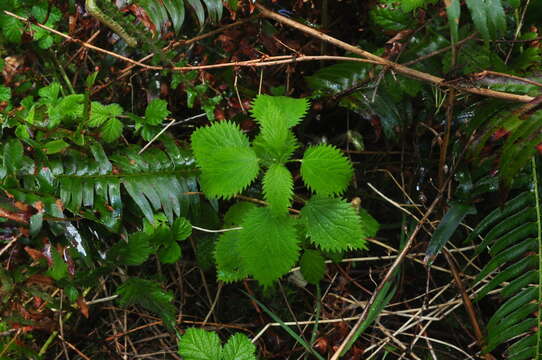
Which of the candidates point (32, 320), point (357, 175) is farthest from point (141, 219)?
point (357, 175)

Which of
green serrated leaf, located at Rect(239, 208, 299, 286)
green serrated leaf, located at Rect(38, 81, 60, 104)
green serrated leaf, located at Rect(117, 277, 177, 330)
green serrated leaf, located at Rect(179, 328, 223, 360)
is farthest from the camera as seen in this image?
green serrated leaf, located at Rect(38, 81, 60, 104)

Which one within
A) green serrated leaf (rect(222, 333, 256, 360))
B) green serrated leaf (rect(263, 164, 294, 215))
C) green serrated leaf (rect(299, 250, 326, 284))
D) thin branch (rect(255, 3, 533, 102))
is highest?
thin branch (rect(255, 3, 533, 102))

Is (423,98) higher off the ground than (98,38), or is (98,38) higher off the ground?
(98,38)

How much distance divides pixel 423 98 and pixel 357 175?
1.20 ft

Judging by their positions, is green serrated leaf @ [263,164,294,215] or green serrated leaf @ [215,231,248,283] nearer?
green serrated leaf @ [263,164,294,215]

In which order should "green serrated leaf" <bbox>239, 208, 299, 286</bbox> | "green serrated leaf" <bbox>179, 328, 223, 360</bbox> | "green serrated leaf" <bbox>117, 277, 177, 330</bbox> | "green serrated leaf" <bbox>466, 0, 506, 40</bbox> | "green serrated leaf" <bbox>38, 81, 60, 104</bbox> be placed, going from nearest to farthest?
"green serrated leaf" <bbox>466, 0, 506, 40</bbox> → "green serrated leaf" <bbox>239, 208, 299, 286</bbox> → "green serrated leaf" <bbox>179, 328, 223, 360</bbox> → "green serrated leaf" <bbox>117, 277, 177, 330</bbox> → "green serrated leaf" <bbox>38, 81, 60, 104</bbox>

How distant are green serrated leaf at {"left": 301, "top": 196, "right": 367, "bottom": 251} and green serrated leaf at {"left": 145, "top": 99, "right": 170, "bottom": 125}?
0.60 m

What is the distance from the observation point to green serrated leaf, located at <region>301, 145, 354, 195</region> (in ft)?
4.87

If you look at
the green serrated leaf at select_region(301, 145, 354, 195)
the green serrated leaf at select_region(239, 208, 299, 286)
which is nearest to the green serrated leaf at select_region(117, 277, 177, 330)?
the green serrated leaf at select_region(239, 208, 299, 286)

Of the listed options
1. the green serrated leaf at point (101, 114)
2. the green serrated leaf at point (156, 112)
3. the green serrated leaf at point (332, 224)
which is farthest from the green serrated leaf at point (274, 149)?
the green serrated leaf at point (101, 114)

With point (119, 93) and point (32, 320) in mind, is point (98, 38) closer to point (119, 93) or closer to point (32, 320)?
point (119, 93)

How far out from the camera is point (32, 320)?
1.69m

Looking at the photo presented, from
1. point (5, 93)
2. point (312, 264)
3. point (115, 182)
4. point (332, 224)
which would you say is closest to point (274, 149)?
point (332, 224)

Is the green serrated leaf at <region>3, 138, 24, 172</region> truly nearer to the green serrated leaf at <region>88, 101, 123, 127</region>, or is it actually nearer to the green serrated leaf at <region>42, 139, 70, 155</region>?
the green serrated leaf at <region>42, 139, 70, 155</region>
